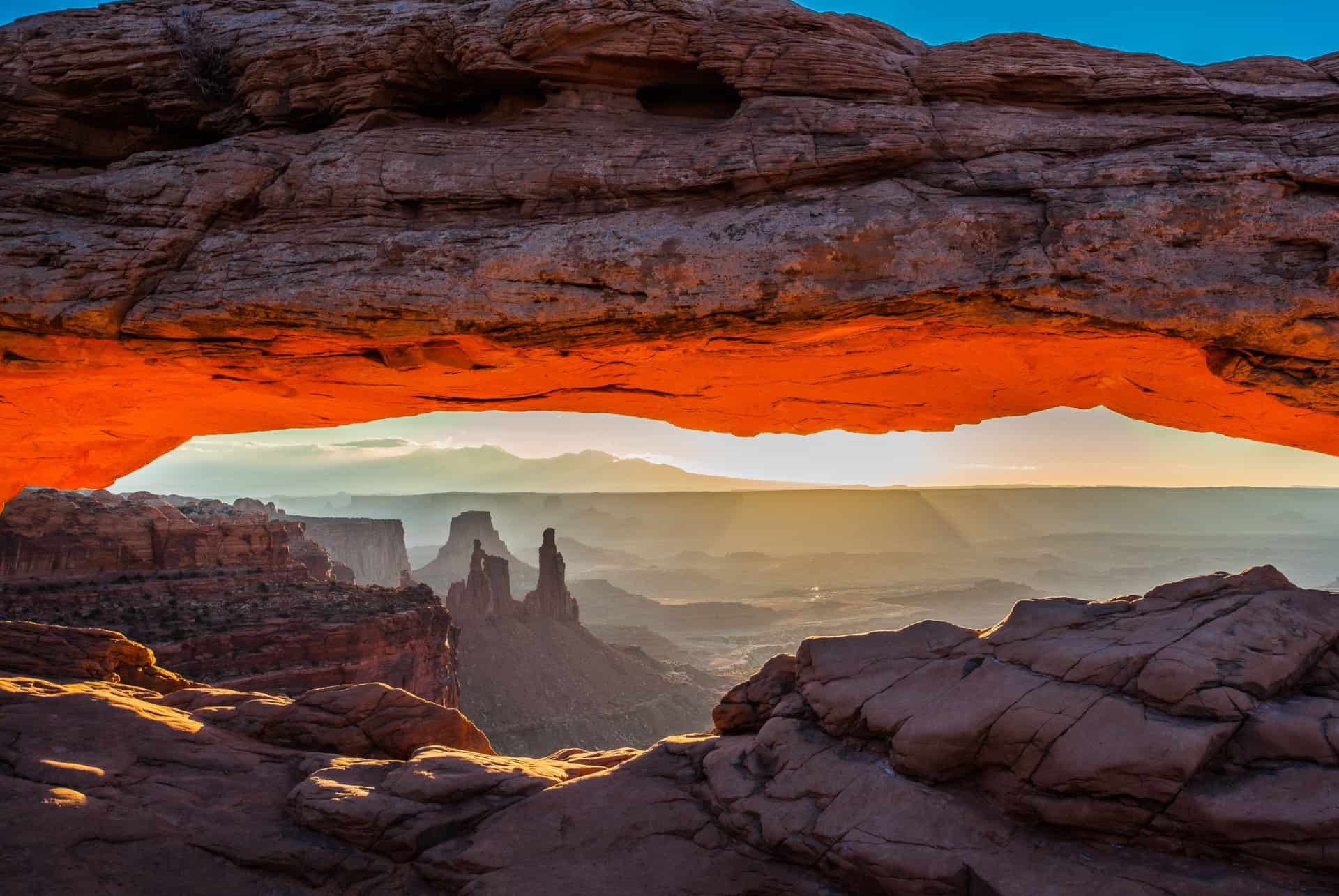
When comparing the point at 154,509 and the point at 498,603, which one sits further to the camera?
the point at 498,603

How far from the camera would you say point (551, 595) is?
71500 mm

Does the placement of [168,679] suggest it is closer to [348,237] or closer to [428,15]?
[348,237]

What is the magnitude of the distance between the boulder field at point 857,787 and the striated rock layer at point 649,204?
4.11m

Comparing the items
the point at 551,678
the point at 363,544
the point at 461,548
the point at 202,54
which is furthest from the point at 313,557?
the point at 461,548

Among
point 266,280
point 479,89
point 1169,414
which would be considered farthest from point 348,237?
point 1169,414

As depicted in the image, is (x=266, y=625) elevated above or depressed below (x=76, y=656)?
below

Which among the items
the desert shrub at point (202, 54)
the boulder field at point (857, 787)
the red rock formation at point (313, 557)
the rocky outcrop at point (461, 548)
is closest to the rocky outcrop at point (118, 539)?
the red rock formation at point (313, 557)

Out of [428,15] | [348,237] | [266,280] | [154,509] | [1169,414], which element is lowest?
[154,509]

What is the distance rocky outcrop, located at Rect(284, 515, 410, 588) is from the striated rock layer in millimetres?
105098

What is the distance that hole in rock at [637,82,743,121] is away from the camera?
11.6 meters

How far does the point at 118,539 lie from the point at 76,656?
34.8 meters

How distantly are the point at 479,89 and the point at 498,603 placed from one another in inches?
2446

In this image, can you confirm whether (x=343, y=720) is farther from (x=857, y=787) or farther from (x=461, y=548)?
(x=461, y=548)

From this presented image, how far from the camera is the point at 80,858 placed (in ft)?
26.2
